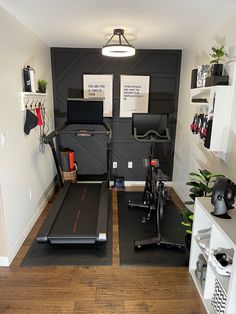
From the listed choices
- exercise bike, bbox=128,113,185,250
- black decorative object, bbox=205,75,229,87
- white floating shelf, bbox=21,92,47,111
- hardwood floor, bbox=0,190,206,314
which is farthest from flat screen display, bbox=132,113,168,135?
hardwood floor, bbox=0,190,206,314

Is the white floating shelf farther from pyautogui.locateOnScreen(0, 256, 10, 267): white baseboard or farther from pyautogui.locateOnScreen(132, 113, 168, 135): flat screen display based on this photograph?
pyautogui.locateOnScreen(0, 256, 10, 267): white baseboard

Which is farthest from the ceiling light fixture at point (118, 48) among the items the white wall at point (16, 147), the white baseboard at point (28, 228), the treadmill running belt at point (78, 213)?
the white baseboard at point (28, 228)

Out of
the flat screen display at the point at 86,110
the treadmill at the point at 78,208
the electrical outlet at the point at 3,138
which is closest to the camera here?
the electrical outlet at the point at 3,138

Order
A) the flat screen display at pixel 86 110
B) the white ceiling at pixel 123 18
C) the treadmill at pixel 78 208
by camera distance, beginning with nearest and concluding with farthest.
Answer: the white ceiling at pixel 123 18
the treadmill at pixel 78 208
the flat screen display at pixel 86 110

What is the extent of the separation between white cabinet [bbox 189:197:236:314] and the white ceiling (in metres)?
1.75

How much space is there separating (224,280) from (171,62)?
3.39 m

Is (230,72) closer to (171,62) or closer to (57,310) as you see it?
(171,62)

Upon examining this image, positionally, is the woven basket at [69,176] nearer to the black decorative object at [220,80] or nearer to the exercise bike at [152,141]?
the exercise bike at [152,141]

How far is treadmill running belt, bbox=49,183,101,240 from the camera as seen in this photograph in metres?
2.65

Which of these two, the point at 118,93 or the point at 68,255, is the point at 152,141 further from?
the point at 68,255

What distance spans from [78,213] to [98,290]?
45.8 inches

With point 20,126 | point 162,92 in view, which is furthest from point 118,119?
point 20,126

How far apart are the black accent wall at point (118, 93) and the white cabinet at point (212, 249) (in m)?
2.32

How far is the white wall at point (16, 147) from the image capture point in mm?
2262
